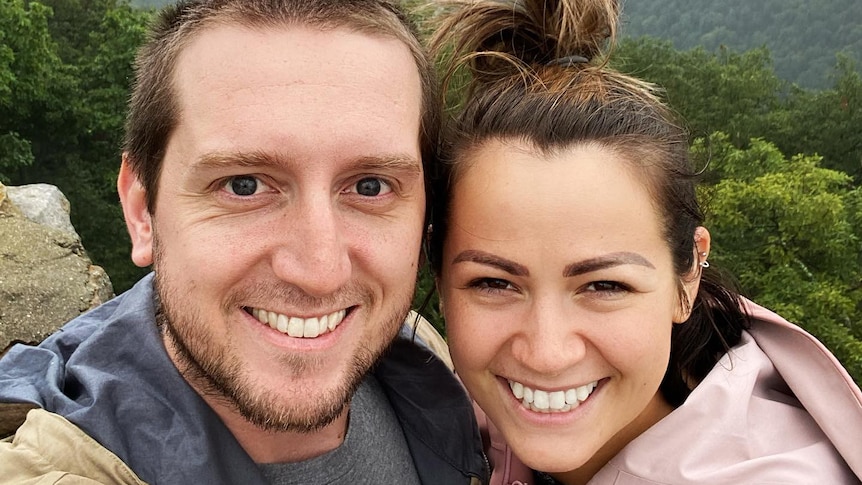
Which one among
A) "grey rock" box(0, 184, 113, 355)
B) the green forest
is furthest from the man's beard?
the green forest

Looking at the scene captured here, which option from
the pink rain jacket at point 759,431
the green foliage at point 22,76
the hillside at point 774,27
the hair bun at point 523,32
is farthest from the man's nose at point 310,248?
the hillside at point 774,27

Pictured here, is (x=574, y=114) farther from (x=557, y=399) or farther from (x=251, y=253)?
(x=251, y=253)

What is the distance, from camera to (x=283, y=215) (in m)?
1.71

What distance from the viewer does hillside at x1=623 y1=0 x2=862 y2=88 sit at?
49.2 m

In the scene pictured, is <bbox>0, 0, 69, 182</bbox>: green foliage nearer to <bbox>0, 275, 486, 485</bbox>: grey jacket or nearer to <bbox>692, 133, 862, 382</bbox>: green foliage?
<bbox>692, 133, 862, 382</bbox>: green foliage

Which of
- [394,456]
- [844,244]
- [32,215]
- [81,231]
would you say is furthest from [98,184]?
[394,456]

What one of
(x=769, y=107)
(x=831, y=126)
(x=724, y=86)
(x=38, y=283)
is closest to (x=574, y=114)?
(x=38, y=283)

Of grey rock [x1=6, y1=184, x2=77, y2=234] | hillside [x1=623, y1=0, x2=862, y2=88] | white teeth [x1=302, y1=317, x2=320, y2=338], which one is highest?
white teeth [x1=302, y1=317, x2=320, y2=338]

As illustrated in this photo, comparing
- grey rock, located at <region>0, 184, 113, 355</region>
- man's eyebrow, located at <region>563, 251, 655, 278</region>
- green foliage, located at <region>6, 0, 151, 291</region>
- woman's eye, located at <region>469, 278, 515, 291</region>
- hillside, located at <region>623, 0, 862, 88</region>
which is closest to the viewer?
man's eyebrow, located at <region>563, 251, 655, 278</region>

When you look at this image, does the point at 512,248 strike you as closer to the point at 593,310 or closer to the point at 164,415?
the point at 593,310

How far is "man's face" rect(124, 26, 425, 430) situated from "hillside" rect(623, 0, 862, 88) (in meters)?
49.7

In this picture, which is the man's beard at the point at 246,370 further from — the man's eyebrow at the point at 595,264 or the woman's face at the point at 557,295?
the man's eyebrow at the point at 595,264

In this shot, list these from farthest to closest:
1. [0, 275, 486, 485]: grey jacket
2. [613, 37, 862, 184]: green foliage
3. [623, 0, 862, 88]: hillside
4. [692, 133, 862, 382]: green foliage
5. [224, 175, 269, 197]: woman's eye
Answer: [623, 0, 862, 88]: hillside < [613, 37, 862, 184]: green foliage < [692, 133, 862, 382]: green foliage < [224, 175, 269, 197]: woman's eye < [0, 275, 486, 485]: grey jacket

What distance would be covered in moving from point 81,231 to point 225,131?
2386cm
